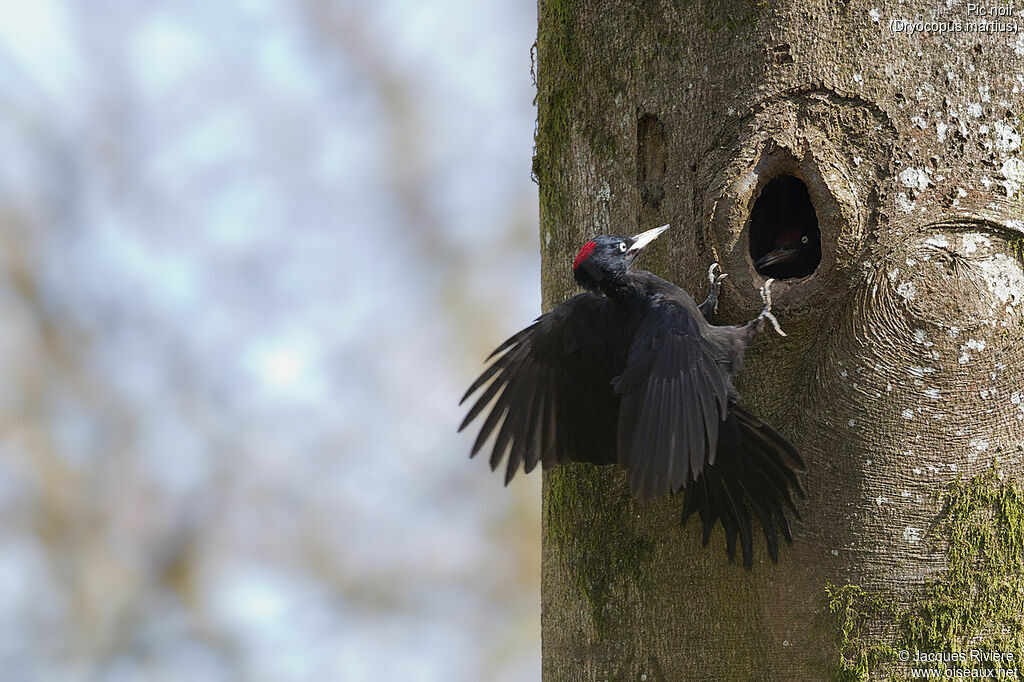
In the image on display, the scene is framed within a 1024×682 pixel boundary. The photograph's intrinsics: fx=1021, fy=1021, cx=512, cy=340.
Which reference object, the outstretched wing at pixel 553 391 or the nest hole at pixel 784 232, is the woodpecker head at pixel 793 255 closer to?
the nest hole at pixel 784 232

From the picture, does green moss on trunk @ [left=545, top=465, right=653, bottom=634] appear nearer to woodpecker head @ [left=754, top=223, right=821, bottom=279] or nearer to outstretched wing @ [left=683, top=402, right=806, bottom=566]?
outstretched wing @ [left=683, top=402, right=806, bottom=566]

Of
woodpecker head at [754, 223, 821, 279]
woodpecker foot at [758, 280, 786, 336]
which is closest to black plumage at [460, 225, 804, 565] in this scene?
woodpecker foot at [758, 280, 786, 336]

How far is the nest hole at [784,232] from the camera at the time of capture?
2.33m

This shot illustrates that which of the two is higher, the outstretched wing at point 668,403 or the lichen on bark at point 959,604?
the outstretched wing at point 668,403

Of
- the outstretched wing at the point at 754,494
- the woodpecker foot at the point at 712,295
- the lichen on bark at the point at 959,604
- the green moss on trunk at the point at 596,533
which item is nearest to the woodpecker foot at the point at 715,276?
the woodpecker foot at the point at 712,295

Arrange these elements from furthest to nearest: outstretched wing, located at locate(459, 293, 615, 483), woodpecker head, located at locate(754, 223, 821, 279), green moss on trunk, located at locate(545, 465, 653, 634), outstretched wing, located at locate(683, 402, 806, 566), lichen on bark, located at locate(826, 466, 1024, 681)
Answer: outstretched wing, located at locate(459, 293, 615, 483) → woodpecker head, located at locate(754, 223, 821, 279) → green moss on trunk, located at locate(545, 465, 653, 634) → outstretched wing, located at locate(683, 402, 806, 566) → lichen on bark, located at locate(826, 466, 1024, 681)

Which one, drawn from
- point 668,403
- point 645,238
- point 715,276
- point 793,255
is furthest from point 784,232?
point 668,403

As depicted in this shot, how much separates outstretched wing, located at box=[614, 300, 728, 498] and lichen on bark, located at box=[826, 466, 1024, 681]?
1.29ft

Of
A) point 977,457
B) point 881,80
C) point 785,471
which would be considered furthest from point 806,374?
point 881,80

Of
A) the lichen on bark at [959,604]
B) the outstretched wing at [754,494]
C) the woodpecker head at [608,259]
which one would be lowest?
the lichen on bark at [959,604]

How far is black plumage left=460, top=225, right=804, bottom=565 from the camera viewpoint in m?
2.08

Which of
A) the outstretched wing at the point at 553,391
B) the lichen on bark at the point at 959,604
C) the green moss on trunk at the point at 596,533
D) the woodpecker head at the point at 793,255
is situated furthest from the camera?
the outstretched wing at the point at 553,391

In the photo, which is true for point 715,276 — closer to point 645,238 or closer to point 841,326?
point 645,238

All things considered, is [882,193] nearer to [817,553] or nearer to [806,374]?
[806,374]
